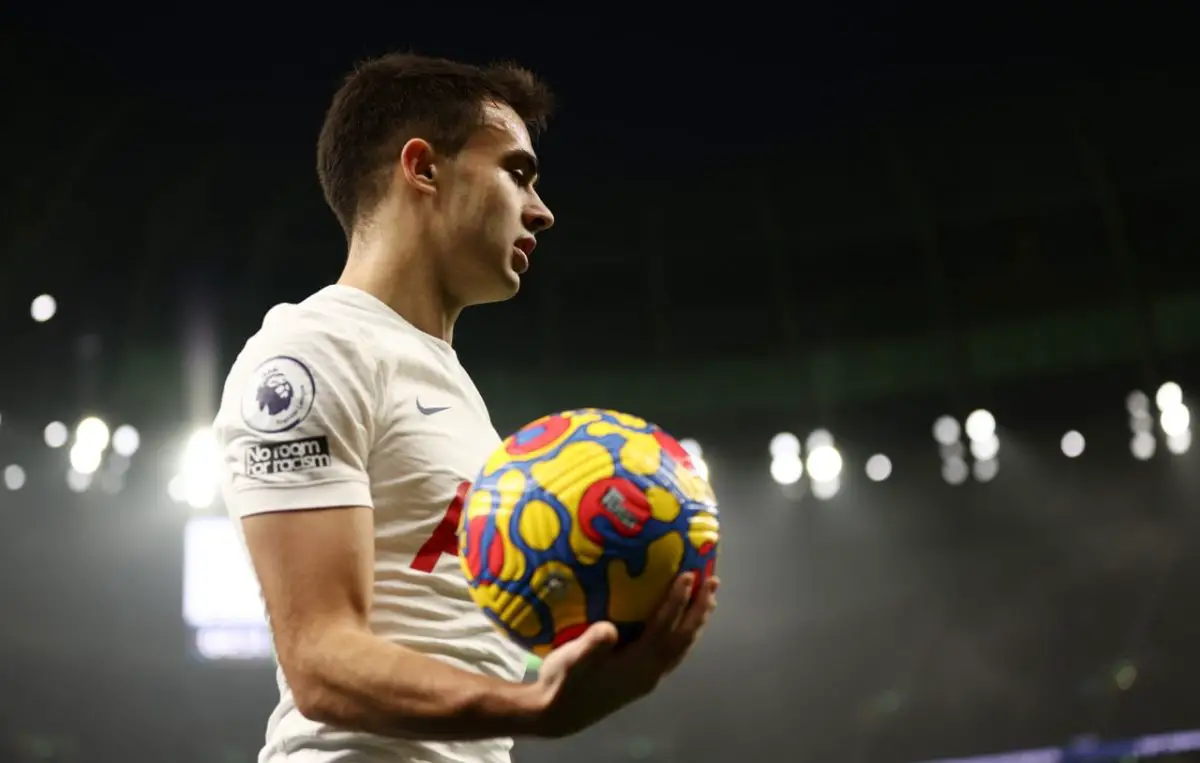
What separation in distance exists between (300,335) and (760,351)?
1601cm

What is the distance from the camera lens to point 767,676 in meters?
17.1

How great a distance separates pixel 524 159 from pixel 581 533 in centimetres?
86

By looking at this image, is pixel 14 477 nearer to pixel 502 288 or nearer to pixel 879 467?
pixel 879 467

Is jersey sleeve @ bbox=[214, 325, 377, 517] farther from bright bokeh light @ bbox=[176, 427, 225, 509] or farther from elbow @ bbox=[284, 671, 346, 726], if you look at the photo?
bright bokeh light @ bbox=[176, 427, 225, 509]

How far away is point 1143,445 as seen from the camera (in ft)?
53.0

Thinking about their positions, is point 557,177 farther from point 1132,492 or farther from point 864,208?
point 1132,492

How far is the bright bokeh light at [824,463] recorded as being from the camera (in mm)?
16719

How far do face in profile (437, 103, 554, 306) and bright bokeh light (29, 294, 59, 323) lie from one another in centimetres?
1435

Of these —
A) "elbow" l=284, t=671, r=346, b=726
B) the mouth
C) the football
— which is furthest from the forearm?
the mouth

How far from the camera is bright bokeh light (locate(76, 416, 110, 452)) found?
15.2 metres

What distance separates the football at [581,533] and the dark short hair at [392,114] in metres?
0.71

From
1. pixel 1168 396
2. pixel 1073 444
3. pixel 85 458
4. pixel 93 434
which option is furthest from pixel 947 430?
pixel 85 458

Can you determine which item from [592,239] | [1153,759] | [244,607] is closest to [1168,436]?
[1153,759]

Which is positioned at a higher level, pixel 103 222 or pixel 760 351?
pixel 103 222
